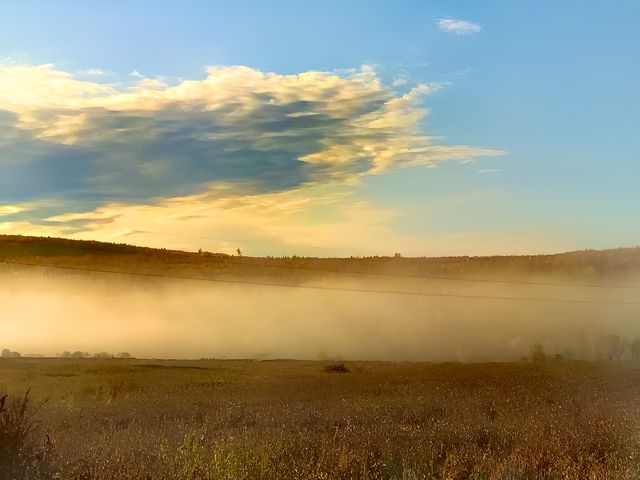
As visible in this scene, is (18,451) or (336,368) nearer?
(18,451)

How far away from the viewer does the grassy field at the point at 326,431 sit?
7820 mm

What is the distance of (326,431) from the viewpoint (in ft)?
34.0

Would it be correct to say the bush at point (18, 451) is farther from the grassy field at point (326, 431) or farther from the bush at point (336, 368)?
the bush at point (336, 368)

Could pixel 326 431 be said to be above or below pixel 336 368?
above

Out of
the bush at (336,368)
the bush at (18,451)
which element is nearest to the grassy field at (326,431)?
the bush at (18,451)

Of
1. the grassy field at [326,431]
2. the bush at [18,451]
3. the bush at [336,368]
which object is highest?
the bush at [18,451]

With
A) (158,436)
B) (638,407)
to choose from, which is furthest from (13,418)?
(638,407)

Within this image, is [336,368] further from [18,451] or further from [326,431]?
[18,451]

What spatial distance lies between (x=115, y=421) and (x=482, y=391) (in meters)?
8.72

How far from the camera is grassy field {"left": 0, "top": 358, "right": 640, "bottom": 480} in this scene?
782 centimetres

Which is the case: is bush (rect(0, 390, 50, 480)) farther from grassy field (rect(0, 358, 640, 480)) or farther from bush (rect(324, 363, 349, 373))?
bush (rect(324, 363, 349, 373))

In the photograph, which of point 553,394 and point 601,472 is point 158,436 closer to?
point 601,472

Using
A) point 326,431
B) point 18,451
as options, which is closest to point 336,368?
point 326,431

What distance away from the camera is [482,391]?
56.8ft
